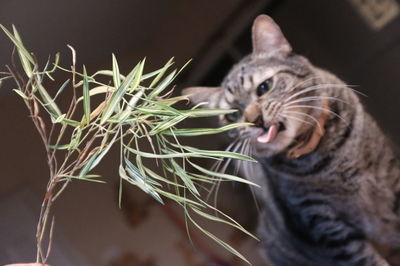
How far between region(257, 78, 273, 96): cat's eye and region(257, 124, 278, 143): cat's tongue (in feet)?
0.26

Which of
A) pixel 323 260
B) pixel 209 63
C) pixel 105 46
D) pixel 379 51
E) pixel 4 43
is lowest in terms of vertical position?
pixel 323 260

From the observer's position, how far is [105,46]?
1.06 metres

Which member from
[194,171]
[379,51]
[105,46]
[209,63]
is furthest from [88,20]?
[379,51]

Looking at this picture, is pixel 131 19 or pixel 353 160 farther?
pixel 131 19

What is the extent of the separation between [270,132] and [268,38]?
0.23 meters

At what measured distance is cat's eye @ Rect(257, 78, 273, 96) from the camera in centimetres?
95

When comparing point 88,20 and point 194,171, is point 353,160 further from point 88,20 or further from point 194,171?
point 88,20

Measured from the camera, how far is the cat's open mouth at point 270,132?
3.06 feet

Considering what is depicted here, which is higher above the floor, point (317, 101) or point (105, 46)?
point (105, 46)

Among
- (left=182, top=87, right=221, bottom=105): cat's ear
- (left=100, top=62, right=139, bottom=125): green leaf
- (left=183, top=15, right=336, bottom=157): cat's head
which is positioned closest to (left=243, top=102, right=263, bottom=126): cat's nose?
(left=183, top=15, right=336, bottom=157): cat's head

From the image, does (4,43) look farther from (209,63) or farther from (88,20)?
(209,63)

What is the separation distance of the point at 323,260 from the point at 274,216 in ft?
0.47

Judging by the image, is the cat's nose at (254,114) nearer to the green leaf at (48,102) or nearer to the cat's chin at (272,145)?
the cat's chin at (272,145)

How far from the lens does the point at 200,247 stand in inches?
40.4
